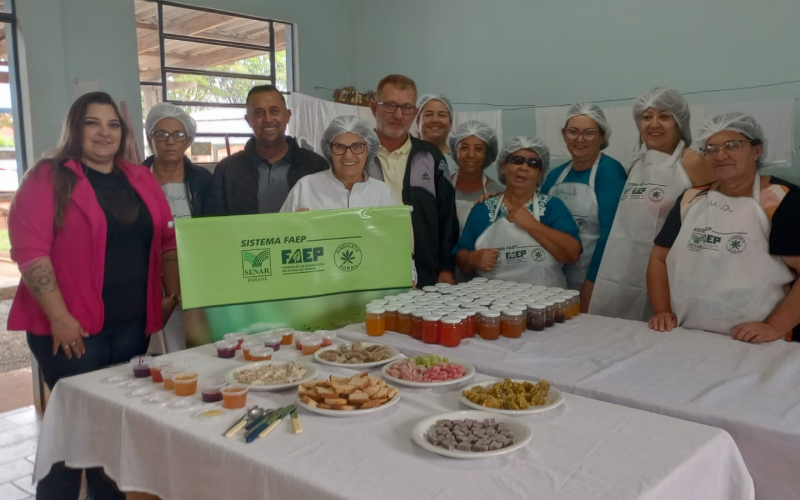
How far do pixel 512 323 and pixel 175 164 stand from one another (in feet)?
6.56

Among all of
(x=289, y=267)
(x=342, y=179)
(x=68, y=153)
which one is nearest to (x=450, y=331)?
(x=289, y=267)

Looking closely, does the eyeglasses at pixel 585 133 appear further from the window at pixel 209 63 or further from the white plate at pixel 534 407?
the window at pixel 209 63

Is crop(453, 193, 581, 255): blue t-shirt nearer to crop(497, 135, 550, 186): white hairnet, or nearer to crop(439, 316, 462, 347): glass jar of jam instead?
crop(497, 135, 550, 186): white hairnet

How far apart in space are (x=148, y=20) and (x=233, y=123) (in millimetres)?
1201

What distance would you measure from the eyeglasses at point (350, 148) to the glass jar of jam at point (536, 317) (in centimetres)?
113

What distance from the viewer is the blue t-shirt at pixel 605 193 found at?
3348 mm

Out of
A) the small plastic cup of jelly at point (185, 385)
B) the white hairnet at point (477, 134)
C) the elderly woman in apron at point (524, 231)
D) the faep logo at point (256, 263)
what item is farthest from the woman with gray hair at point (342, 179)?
the small plastic cup of jelly at point (185, 385)

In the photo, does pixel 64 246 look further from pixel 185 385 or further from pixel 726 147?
pixel 726 147

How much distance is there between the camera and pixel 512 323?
2334 mm

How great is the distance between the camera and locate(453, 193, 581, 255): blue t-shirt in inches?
121

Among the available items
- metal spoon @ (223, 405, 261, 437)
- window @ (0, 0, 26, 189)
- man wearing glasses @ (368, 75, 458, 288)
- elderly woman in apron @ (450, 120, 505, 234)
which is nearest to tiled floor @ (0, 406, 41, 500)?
window @ (0, 0, 26, 189)

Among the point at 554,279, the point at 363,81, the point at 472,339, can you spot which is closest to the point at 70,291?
the point at 472,339

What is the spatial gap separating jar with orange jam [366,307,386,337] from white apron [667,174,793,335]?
1280 millimetres

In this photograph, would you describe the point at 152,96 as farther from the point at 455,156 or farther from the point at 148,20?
the point at 455,156
